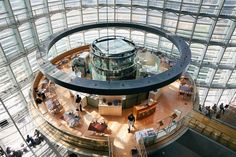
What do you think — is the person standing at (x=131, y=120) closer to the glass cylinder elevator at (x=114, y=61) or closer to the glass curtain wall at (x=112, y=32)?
the glass cylinder elevator at (x=114, y=61)

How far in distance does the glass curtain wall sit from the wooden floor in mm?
7216

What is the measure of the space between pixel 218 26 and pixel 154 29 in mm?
8624

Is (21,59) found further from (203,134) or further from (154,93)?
(203,134)

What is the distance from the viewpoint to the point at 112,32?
29594mm

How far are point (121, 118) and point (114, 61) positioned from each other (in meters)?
4.14

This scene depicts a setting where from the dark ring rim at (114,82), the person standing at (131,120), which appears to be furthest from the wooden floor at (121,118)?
the dark ring rim at (114,82)

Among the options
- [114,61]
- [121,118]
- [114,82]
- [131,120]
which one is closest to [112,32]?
[114,61]

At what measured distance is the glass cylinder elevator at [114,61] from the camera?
15906 millimetres

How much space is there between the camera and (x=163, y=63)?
22.7 meters

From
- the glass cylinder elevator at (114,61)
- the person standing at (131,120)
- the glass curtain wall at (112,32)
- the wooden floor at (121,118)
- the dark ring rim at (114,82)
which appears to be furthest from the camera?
the glass curtain wall at (112,32)

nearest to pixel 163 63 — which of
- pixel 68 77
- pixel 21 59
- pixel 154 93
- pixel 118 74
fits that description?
pixel 154 93

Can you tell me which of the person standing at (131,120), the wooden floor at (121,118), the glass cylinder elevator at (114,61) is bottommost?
the wooden floor at (121,118)

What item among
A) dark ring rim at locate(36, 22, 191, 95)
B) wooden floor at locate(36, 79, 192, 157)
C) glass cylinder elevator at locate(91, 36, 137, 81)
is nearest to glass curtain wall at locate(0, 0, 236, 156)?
wooden floor at locate(36, 79, 192, 157)

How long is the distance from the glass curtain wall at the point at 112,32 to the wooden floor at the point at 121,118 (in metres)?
7.22
